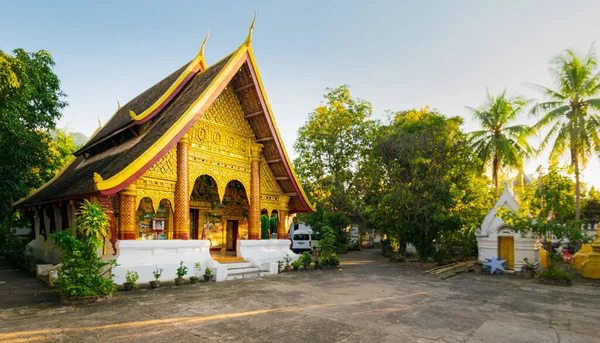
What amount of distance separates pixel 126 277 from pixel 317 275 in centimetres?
648

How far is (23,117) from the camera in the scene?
16266mm

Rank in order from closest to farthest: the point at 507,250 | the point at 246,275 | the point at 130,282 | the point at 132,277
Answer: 1. the point at 130,282
2. the point at 132,277
3. the point at 246,275
4. the point at 507,250

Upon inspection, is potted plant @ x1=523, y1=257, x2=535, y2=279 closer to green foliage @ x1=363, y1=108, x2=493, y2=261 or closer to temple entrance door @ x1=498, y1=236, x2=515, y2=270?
temple entrance door @ x1=498, y1=236, x2=515, y2=270

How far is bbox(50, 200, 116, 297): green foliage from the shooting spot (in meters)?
7.80

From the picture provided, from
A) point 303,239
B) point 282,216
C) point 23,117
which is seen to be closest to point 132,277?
point 282,216

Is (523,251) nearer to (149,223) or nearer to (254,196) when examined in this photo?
(254,196)

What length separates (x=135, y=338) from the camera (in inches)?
212

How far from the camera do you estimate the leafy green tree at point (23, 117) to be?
40.3ft

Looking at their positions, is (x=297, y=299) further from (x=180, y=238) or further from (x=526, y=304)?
(x=526, y=304)

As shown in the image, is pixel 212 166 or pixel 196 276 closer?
pixel 196 276

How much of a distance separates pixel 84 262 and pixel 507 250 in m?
15.2

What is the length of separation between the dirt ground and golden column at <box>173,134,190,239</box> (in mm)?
1815

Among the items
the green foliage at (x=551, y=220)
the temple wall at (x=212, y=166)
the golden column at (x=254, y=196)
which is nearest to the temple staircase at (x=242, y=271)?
the golden column at (x=254, y=196)

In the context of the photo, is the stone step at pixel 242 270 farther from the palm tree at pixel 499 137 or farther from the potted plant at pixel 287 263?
the palm tree at pixel 499 137
